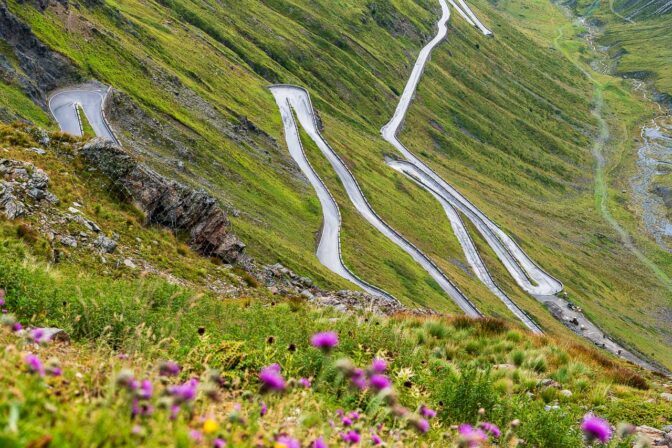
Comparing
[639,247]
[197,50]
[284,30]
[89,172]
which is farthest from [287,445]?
[639,247]

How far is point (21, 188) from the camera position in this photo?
1972 centimetres

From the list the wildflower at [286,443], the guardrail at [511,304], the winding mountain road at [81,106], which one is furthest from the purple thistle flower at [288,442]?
the guardrail at [511,304]

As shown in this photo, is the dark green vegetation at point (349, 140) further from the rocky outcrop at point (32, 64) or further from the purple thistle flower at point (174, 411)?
the purple thistle flower at point (174, 411)

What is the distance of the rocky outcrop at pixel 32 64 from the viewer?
49656 millimetres

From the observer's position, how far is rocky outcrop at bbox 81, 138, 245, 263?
85.8 ft

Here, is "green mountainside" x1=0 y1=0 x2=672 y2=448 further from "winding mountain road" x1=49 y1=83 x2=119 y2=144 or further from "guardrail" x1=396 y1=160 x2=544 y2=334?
"guardrail" x1=396 y1=160 x2=544 y2=334

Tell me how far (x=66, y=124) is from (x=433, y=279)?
47.9m

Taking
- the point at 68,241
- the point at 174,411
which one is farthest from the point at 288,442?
the point at 68,241

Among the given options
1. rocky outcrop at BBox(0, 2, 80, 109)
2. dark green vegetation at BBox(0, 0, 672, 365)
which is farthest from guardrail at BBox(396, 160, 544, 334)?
rocky outcrop at BBox(0, 2, 80, 109)

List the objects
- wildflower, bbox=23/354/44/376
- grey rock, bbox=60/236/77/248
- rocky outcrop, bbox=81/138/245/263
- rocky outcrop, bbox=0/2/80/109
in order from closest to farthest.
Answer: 1. wildflower, bbox=23/354/44/376
2. grey rock, bbox=60/236/77/248
3. rocky outcrop, bbox=81/138/245/263
4. rocky outcrop, bbox=0/2/80/109

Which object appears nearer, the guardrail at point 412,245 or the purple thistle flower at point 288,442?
the purple thistle flower at point 288,442

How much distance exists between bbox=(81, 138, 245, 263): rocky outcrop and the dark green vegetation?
1071 cm

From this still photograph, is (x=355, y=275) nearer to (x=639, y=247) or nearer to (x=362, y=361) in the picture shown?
(x=362, y=361)

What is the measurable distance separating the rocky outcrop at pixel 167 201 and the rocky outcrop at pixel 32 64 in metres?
27.1
